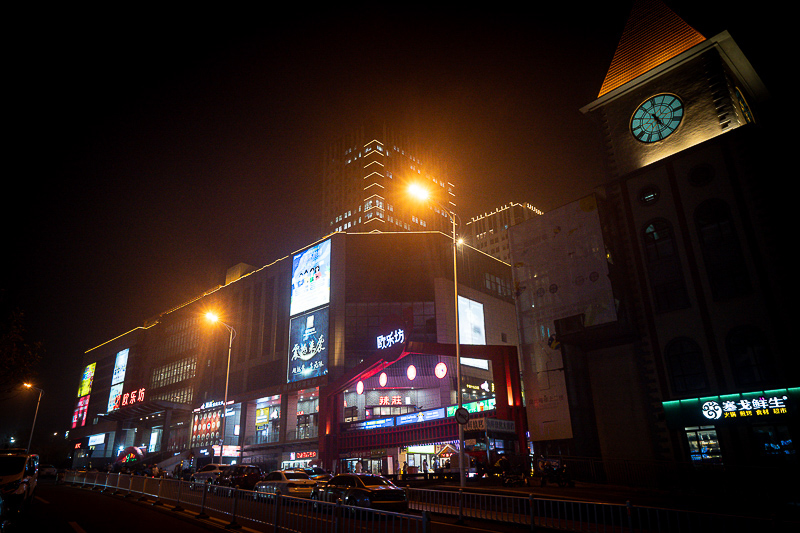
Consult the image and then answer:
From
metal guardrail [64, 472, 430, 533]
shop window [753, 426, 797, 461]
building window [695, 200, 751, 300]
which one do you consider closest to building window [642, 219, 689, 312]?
building window [695, 200, 751, 300]

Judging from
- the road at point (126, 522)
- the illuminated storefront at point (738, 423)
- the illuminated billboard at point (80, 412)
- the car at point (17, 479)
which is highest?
the illuminated billboard at point (80, 412)

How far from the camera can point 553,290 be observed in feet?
139

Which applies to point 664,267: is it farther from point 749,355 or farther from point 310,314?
point 310,314

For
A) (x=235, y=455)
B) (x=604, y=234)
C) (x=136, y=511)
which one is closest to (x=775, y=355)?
(x=604, y=234)

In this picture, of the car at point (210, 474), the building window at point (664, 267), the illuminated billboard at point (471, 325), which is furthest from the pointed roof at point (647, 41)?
the car at point (210, 474)

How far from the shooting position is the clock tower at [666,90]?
119 feet

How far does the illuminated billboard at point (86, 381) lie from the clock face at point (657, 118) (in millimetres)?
144318

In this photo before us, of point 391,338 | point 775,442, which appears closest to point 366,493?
point 775,442

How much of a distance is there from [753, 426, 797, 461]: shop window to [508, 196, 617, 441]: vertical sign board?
1102 centimetres

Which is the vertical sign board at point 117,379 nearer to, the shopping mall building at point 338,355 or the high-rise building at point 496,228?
the shopping mall building at point 338,355

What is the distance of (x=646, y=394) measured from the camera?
34.1 metres

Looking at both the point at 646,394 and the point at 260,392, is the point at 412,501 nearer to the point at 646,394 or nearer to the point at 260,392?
the point at 646,394

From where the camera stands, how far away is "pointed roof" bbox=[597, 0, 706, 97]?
3931 centimetres

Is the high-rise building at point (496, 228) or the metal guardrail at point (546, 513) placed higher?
the high-rise building at point (496, 228)
